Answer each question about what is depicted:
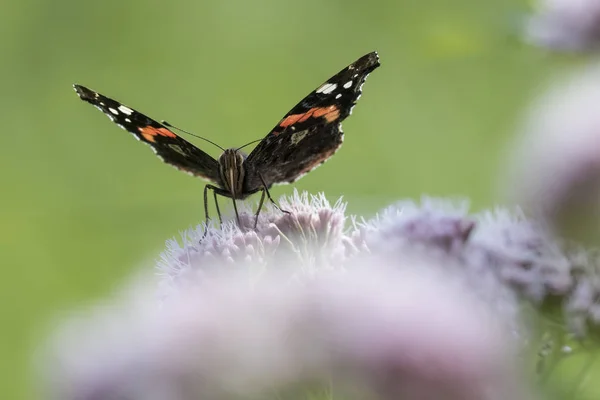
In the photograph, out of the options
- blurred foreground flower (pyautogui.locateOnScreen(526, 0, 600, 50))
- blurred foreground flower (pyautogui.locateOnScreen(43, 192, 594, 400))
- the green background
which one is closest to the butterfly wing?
blurred foreground flower (pyautogui.locateOnScreen(526, 0, 600, 50))

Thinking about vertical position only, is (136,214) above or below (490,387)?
above

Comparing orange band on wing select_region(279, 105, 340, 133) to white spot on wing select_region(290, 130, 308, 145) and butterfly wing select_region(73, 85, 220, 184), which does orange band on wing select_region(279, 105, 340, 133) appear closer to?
white spot on wing select_region(290, 130, 308, 145)

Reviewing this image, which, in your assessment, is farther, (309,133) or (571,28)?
(571,28)

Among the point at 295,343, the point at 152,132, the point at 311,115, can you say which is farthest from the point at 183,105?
the point at 295,343

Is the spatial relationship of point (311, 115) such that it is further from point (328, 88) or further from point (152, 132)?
point (152, 132)

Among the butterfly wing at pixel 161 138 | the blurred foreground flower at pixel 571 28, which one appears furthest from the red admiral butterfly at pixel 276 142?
the blurred foreground flower at pixel 571 28

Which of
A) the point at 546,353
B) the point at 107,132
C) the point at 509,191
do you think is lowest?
the point at 546,353

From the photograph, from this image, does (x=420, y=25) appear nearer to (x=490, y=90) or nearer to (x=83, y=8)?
(x=490, y=90)

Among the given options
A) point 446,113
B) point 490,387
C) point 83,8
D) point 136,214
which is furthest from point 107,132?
point 490,387
